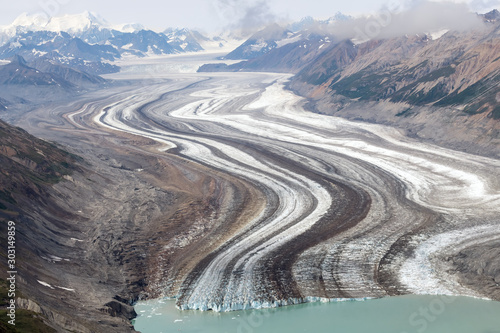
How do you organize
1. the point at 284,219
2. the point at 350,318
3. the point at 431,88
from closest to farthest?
the point at 350,318 < the point at 284,219 < the point at 431,88

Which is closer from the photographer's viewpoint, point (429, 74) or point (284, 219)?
point (284, 219)

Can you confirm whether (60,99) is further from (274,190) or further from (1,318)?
(1,318)

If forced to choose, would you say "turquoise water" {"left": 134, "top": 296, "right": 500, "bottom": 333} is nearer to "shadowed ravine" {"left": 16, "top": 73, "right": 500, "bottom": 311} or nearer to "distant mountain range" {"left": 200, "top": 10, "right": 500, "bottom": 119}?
"shadowed ravine" {"left": 16, "top": 73, "right": 500, "bottom": 311}

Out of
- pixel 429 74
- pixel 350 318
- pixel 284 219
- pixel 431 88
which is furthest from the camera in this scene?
pixel 429 74

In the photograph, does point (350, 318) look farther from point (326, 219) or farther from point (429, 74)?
point (429, 74)

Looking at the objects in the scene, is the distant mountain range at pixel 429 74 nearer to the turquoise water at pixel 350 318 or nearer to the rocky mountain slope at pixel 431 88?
the rocky mountain slope at pixel 431 88

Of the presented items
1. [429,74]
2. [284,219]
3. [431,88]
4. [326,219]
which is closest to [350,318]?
[326,219]

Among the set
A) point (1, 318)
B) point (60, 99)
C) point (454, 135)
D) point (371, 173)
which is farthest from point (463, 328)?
point (60, 99)

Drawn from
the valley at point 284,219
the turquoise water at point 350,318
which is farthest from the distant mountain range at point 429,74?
the turquoise water at point 350,318
